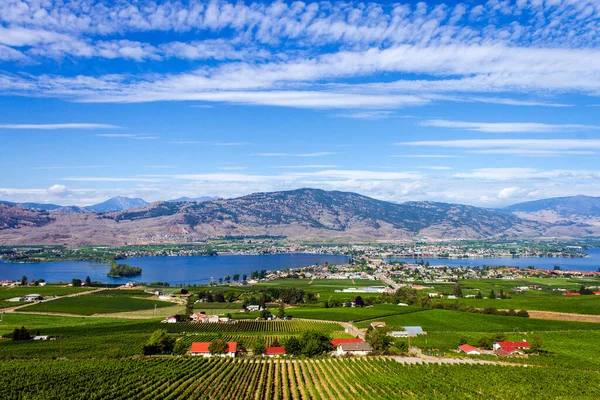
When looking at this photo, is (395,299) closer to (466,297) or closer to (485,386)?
(466,297)

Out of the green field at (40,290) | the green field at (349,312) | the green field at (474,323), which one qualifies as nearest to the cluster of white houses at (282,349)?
the green field at (474,323)

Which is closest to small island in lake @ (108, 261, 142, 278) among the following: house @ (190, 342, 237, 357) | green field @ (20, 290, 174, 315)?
green field @ (20, 290, 174, 315)

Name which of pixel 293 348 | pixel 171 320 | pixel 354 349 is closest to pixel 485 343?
pixel 354 349

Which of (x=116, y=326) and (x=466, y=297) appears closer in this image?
(x=116, y=326)

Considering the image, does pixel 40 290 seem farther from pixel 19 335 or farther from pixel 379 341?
pixel 379 341

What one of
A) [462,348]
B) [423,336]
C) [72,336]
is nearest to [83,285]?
[72,336]

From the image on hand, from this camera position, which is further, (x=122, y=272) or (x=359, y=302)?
(x=122, y=272)

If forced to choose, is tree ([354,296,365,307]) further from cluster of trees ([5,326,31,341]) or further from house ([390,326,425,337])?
cluster of trees ([5,326,31,341])
